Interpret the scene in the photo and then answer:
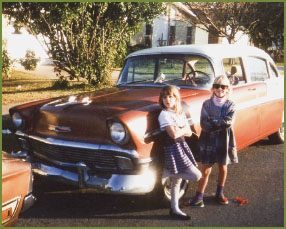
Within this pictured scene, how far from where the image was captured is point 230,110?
3.51 metres

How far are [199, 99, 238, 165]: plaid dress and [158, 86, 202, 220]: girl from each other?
10.3 inches

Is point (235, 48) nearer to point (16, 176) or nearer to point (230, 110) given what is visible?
point (230, 110)

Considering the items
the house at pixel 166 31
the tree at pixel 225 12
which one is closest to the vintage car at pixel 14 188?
the tree at pixel 225 12

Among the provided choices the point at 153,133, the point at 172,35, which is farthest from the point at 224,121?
the point at 172,35

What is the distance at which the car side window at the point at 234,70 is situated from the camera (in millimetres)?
4439

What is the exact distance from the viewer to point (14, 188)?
97.4 inches

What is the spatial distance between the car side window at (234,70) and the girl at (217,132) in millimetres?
871

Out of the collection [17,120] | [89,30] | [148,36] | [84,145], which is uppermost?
[148,36]

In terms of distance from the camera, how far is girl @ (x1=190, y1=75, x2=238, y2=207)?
3.49m

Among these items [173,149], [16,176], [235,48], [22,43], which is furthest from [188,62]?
[22,43]

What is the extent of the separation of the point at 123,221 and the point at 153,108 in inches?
43.0

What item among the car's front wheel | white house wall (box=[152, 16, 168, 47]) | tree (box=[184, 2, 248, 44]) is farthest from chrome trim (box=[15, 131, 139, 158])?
white house wall (box=[152, 16, 168, 47])

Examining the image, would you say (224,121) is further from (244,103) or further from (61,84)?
(61,84)

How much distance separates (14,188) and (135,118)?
47.3 inches
